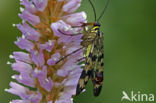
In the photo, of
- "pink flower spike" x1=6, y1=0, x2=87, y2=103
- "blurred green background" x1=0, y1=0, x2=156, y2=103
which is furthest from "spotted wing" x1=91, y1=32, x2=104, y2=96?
"blurred green background" x1=0, y1=0, x2=156, y2=103

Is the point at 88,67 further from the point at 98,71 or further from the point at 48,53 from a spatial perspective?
the point at 48,53

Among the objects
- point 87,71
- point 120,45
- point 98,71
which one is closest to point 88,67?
point 87,71

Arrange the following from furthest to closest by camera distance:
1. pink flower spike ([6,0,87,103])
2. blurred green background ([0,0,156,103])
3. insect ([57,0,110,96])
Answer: blurred green background ([0,0,156,103]) < insect ([57,0,110,96]) < pink flower spike ([6,0,87,103])

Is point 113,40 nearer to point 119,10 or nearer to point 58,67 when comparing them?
point 119,10

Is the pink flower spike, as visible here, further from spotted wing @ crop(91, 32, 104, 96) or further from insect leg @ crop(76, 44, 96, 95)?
spotted wing @ crop(91, 32, 104, 96)

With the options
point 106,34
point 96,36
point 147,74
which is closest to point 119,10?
point 106,34

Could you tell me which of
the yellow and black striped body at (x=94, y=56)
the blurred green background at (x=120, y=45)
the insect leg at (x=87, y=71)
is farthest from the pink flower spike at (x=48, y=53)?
the blurred green background at (x=120, y=45)
